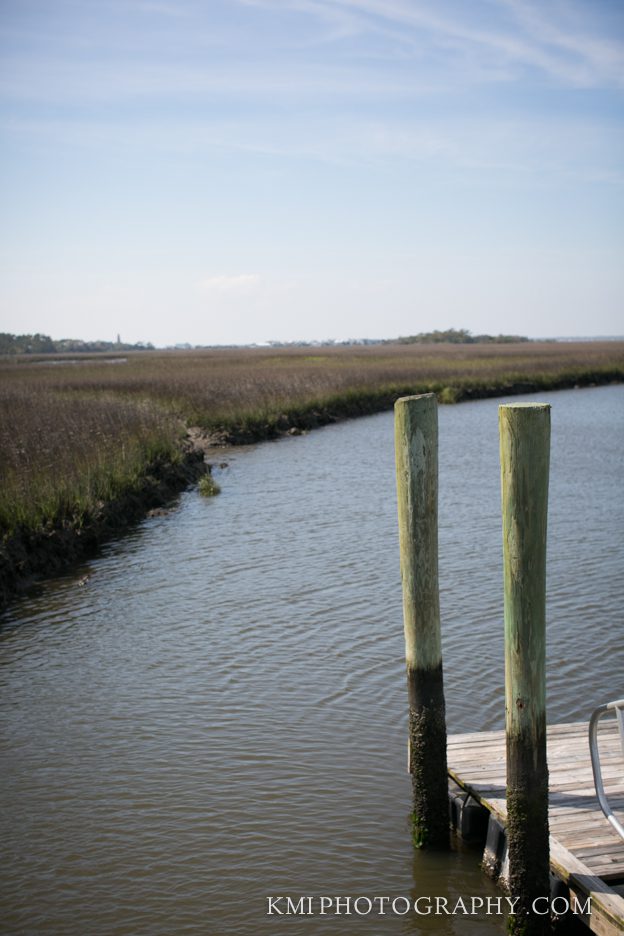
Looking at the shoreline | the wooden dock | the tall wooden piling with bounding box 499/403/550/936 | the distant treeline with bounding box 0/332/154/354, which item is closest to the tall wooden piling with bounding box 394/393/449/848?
the wooden dock

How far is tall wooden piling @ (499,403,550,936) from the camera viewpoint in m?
4.14

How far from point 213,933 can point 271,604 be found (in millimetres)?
5238

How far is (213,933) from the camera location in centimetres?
462

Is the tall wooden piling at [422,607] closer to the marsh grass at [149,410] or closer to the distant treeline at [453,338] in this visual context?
the marsh grass at [149,410]

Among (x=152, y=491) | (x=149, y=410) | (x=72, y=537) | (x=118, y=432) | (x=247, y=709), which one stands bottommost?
(x=247, y=709)

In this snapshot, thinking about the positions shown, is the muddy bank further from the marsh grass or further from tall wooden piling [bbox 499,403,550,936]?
tall wooden piling [bbox 499,403,550,936]

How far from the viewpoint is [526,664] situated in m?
4.25

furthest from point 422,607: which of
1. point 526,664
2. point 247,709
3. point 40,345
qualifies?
point 40,345

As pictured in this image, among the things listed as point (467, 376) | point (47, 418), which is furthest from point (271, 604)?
point (467, 376)

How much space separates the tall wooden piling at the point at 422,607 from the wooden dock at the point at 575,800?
0.79 ft

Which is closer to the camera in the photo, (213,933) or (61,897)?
(213,933)

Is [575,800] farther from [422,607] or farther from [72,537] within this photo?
[72,537]

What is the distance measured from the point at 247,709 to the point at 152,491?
8.82m

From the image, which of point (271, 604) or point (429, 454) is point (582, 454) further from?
point (429, 454)
